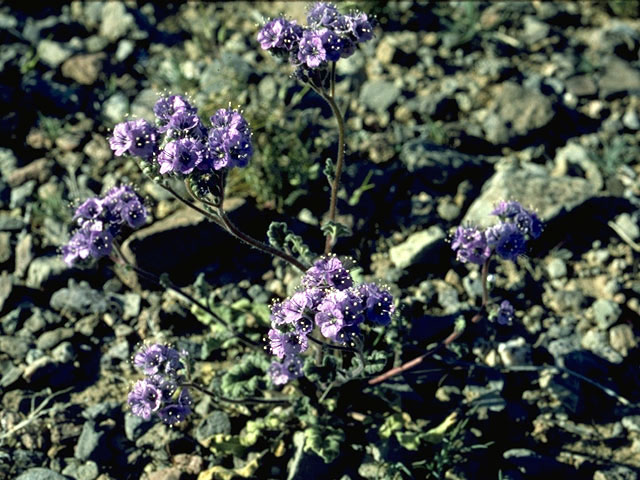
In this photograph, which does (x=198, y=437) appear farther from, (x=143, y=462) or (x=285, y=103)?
(x=285, y=103)

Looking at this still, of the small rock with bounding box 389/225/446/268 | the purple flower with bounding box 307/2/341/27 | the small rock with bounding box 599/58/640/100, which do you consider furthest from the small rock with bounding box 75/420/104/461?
the small rock with bounding box 599/58/640/100

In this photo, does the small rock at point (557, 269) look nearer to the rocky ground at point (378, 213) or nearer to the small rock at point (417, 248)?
the rocky ground at point (378, 213)

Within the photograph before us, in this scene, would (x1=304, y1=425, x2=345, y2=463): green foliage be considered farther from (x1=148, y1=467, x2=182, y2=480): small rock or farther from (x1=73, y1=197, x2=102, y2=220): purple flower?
(x1=73, y1=197, x2=102, y2=220): purple flower

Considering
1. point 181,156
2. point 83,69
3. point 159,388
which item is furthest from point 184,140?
point 83,69

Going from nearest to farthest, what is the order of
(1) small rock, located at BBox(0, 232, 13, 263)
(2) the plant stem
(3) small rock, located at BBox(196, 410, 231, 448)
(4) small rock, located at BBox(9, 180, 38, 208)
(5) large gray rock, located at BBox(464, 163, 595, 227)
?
(2) the plant stem, (3) small rock, located at BBox(196, 410, 231, 448), (5) large gray rock, located at BBox(464, 163, 595, 227), (1) small rock, located at BBox(0, 232, 13, 263), (4) small rock, located at BBox(9, 180, 38, 208)

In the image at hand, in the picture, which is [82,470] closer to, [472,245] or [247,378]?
[247,378]

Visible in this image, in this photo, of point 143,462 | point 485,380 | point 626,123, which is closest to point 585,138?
point 626,123

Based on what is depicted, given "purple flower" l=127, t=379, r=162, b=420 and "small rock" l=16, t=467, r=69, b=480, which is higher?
"purple flower" l=127, t=379, r=162, b=420
